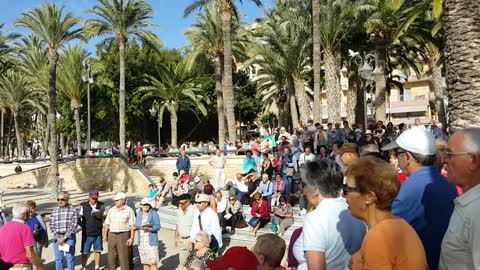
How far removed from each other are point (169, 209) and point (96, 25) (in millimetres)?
17668

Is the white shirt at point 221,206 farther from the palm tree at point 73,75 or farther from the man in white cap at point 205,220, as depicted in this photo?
the palm tree at point 73,75

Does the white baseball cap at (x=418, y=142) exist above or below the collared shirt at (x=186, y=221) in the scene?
above

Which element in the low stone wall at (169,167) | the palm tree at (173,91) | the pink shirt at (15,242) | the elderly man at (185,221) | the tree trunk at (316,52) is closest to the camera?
the pink shirt at (15,242)

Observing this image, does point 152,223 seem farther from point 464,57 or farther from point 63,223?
point 464,57

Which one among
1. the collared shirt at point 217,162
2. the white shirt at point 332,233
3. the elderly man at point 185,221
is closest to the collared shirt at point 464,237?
the white shirt at point 332,233

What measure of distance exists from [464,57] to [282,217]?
228 inches

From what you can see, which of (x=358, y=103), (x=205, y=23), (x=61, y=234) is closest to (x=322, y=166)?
(x=61, y=234)

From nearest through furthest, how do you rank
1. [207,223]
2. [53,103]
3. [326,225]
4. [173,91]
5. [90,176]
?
[326,225] < [207,223] < [53,103] < [90,176] < [173,91]

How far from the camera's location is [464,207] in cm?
243

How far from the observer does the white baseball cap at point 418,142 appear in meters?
3.24

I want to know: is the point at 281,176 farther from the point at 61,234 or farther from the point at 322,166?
the point at 322,166

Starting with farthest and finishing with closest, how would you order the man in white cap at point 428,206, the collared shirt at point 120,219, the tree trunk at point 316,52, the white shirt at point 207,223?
the tree trunk at point 316,52 < the collared shirt at point 120,219 < the white shirt at point 207,223 < the man in white cap at point 428,206

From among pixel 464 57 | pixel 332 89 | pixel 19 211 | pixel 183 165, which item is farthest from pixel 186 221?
pixel 332 89

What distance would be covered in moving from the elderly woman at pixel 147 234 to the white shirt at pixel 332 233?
237 inches
